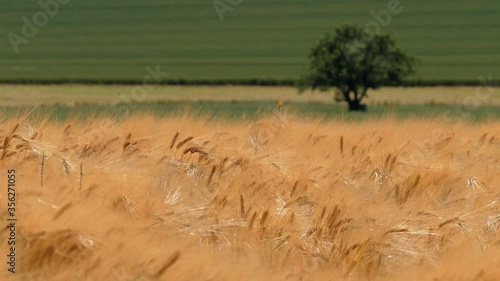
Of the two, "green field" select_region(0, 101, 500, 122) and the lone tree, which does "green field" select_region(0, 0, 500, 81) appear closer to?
the lone tree

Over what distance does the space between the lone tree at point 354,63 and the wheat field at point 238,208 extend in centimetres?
2307

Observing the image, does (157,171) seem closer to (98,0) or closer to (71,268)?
(71,268)

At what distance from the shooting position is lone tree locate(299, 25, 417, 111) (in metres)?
28.6

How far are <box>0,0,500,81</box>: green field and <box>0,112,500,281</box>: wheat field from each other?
112 ft

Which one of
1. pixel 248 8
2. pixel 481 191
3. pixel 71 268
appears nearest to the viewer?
pixel 71 268

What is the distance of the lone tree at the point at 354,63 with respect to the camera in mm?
28609

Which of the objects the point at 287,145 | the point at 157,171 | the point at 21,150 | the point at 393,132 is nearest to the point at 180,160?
the point at 157,171

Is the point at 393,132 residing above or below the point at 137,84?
above

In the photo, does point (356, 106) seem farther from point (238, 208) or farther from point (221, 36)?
point (238, 208)

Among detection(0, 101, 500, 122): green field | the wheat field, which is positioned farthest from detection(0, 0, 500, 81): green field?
the wheat field

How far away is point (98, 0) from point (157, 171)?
49.9m

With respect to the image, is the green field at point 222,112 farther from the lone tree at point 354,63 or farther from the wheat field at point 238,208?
the lone tree at point 354,63

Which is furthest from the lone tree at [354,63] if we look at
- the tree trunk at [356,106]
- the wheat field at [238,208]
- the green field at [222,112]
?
the wheat field at [238,208]

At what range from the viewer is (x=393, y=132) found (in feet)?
21.4
